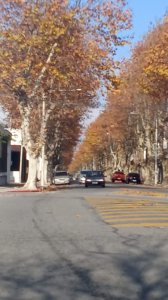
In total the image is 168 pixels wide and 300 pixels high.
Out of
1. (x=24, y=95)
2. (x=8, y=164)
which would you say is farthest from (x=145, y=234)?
(x=8, y=164)

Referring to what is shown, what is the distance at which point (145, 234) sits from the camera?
1594cm

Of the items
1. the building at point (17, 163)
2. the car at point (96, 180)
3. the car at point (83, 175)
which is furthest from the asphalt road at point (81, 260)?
the building at point (17, 163)

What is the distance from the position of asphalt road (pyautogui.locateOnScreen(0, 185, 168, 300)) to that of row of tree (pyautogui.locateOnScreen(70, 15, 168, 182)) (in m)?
29.6

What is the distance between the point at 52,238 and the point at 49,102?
40.4 m

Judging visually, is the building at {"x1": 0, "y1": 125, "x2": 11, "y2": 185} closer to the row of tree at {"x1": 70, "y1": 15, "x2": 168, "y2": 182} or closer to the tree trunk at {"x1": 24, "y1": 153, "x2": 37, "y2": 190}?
the row of tree at {"x1": 70, "y1": 15, "x2": 168, "y2": 182}

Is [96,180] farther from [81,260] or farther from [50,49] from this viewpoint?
[81,260]

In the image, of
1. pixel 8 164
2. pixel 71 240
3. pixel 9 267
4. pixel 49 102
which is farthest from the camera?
pixel 8 164

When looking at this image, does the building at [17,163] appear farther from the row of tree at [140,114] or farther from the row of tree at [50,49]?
the row of tree at [50,49]

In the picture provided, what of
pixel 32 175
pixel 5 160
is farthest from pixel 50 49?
pixel 5 160

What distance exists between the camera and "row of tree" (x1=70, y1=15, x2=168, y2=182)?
164ft

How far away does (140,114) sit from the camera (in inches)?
2788

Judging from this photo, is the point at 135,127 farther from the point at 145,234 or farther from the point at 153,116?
the point at 145,234

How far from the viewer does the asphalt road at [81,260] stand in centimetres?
920

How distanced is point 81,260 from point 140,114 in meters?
59.5
